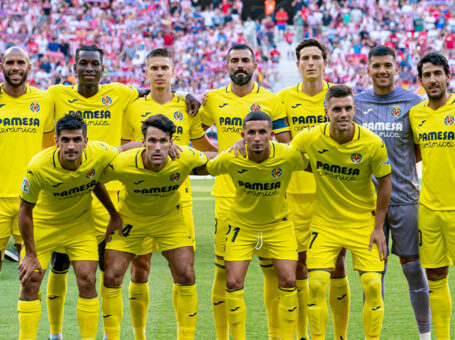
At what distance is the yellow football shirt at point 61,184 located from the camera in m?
5.31

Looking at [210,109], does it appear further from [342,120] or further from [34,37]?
[34,37]

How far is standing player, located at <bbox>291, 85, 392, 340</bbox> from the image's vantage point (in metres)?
5.36

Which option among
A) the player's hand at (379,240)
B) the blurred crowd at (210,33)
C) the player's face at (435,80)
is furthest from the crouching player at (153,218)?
the blurred crowd at (210,33)

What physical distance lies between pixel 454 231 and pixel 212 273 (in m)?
4.26

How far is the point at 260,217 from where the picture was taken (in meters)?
5.68

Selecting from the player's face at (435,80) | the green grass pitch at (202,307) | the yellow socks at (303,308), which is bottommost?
the green grass pitch at (202,307)

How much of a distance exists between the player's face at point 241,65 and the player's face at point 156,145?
3.77 ft

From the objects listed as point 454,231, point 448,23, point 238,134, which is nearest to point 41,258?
point 238,134

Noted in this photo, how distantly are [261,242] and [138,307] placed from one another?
50.1 inches

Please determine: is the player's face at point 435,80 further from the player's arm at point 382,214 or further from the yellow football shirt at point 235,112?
the yellow football shirt at point 235,112

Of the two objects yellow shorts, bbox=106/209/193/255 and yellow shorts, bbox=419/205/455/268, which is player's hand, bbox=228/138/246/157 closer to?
yellow shorts, bbox=106/209/193/255

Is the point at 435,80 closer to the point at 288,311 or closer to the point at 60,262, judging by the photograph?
the point at 288,311

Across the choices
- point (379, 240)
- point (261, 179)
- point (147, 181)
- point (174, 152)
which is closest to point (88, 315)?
point (147, 181)

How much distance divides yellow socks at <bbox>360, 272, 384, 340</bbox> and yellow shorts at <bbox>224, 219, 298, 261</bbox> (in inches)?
25.1
